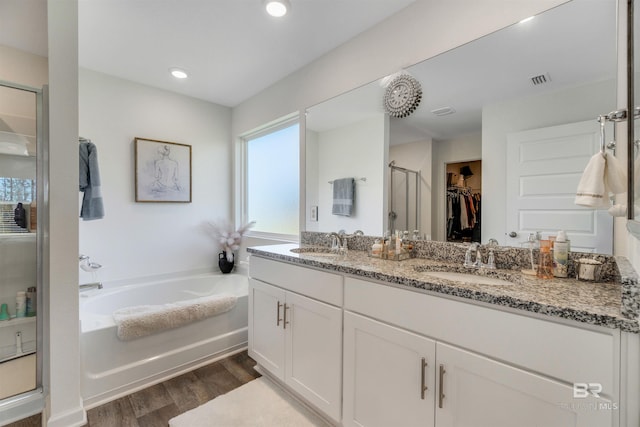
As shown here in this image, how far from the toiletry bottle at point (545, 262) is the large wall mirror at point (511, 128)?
0.12 meters

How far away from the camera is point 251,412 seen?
1634mm

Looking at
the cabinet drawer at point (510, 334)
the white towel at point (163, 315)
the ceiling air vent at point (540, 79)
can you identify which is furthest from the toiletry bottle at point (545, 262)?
the white towel at point (163, 315)

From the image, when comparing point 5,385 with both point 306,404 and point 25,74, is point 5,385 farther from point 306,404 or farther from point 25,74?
point 25,74

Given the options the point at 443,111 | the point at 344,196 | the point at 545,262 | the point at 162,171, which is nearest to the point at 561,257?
the point at 545,262

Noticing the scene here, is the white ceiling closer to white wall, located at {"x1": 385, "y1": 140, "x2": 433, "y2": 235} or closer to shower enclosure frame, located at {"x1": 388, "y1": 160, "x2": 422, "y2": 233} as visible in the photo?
white wall, located at {"x1": 385, "y1": 140, "x2": 433, "y2": 235}

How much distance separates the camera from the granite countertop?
29.9 inches

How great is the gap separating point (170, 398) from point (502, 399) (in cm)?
188

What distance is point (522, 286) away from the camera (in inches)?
40.7

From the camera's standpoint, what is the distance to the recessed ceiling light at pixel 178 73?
8.23ft

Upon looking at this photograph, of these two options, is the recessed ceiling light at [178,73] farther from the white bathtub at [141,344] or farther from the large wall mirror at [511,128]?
the white bathtub at [141,344]

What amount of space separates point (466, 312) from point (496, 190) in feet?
2.56

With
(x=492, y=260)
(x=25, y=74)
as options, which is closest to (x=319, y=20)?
(x=492, y=260)

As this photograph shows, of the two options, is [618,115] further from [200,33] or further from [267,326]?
[200,33]

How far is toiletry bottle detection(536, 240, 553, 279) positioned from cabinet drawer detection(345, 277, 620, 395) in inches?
17.3
